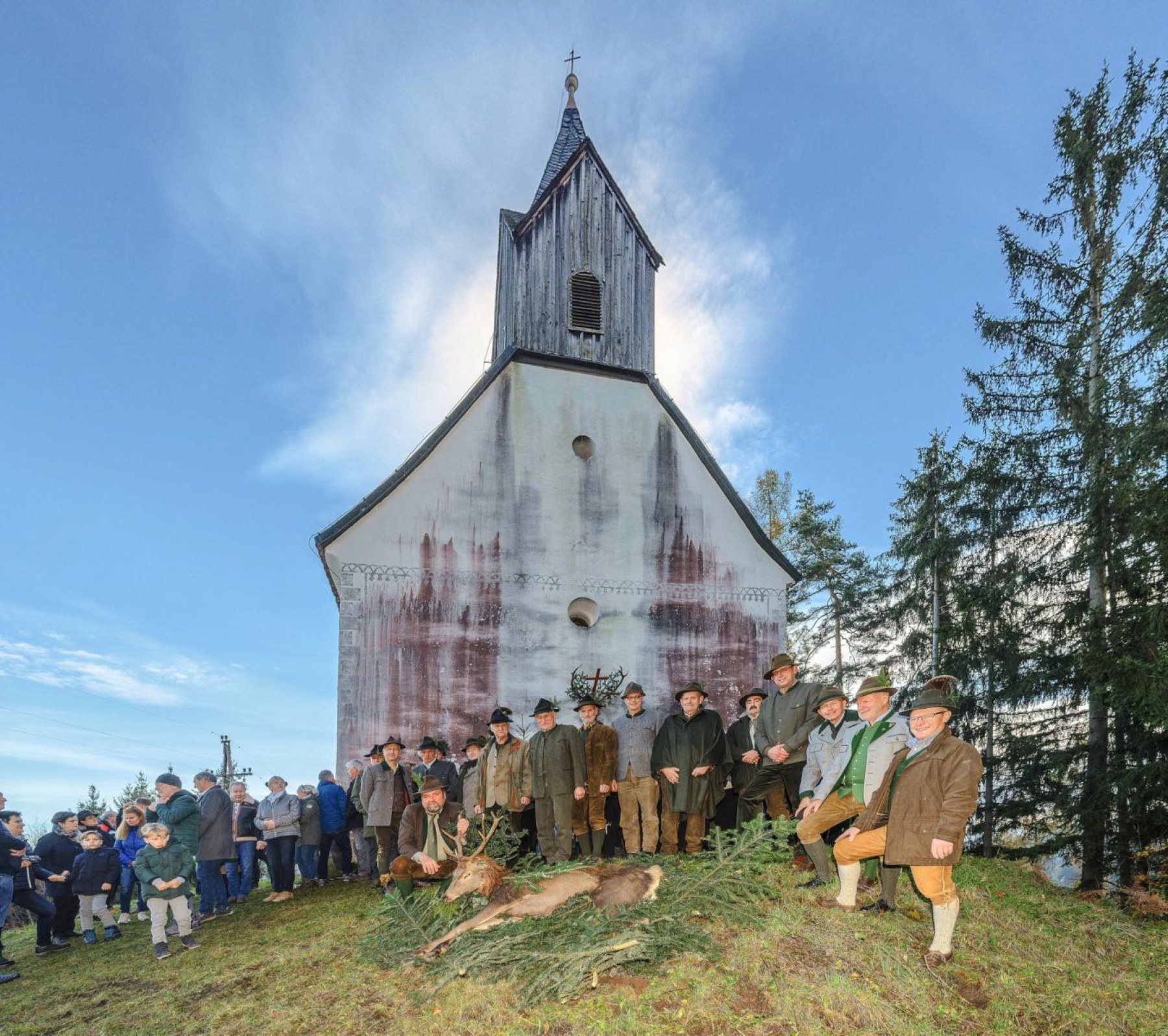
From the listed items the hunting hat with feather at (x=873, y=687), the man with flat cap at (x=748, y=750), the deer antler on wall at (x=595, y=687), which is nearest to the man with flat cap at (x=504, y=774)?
the man with flat cap at (x=748, y=750)

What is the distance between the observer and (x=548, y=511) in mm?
14594

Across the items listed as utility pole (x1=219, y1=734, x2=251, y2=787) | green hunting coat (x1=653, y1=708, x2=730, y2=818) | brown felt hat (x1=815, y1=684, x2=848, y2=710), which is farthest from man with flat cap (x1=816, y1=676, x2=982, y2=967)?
utility pole (x1=219, y1=734, x2=251, y2=787)

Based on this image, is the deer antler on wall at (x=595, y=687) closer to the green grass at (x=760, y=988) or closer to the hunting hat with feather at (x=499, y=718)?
the hunting hat with feather at (x=499, y=718)

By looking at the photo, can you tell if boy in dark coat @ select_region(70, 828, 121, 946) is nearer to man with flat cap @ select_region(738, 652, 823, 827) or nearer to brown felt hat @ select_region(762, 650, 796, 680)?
man with flat cap @ select_region(738, 652, 823, 827)

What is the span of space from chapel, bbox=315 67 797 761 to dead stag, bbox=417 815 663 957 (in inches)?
264

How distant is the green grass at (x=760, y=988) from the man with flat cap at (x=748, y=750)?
0.99 metres

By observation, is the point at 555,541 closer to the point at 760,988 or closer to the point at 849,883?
the point at 849,883

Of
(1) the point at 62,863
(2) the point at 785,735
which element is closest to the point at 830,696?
(2) the point at 785,735

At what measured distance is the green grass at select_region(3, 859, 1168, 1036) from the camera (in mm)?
4934

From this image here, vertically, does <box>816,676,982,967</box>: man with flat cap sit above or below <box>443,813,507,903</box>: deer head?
above

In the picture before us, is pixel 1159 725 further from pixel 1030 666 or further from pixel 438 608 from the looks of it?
pixel 438 608

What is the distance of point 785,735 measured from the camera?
25.6 ft

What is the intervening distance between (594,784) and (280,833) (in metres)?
4.67

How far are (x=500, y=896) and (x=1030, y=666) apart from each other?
14737mm
